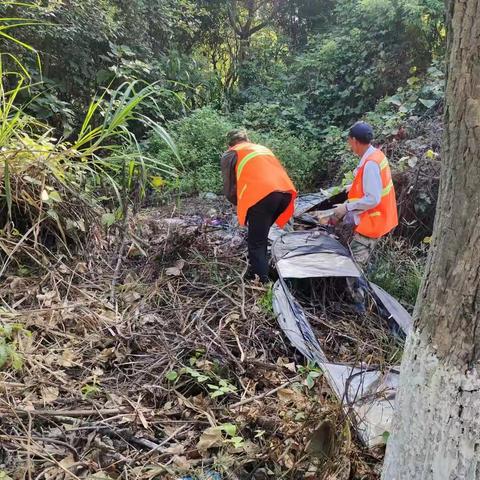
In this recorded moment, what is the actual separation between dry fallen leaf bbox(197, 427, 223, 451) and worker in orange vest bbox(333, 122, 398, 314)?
5.38 feet

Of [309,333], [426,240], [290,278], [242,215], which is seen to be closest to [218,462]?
[309,333]

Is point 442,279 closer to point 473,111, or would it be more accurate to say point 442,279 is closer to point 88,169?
point 473,111

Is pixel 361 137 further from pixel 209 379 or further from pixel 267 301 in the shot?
pixel 209 379

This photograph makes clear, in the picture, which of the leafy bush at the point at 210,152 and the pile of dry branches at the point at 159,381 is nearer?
the pile of dry branches at the point at 159,381

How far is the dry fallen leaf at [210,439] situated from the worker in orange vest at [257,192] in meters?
1.64

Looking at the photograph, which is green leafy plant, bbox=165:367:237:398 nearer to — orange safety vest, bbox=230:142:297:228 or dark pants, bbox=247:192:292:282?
dark pants, bbox=247:192:292:282

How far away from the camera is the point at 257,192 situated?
378cm

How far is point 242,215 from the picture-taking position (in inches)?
153

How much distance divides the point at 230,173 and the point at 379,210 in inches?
46.3

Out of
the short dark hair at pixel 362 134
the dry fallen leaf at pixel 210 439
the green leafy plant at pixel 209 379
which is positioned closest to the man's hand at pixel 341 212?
the short dark hair at pixel 362 134

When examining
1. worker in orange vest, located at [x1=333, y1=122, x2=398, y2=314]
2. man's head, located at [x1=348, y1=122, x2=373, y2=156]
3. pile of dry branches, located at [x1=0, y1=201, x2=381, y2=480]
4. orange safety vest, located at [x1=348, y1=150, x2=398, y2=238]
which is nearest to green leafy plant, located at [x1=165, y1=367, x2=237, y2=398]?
pile of dry branches, located at [x1=0, y1=201, x2=381, y2=480]

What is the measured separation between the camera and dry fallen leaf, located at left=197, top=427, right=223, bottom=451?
2322 millimetres

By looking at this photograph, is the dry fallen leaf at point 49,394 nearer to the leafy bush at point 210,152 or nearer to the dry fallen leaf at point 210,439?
the dry fallen leaf at point 210,439

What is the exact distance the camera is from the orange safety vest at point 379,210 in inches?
152
